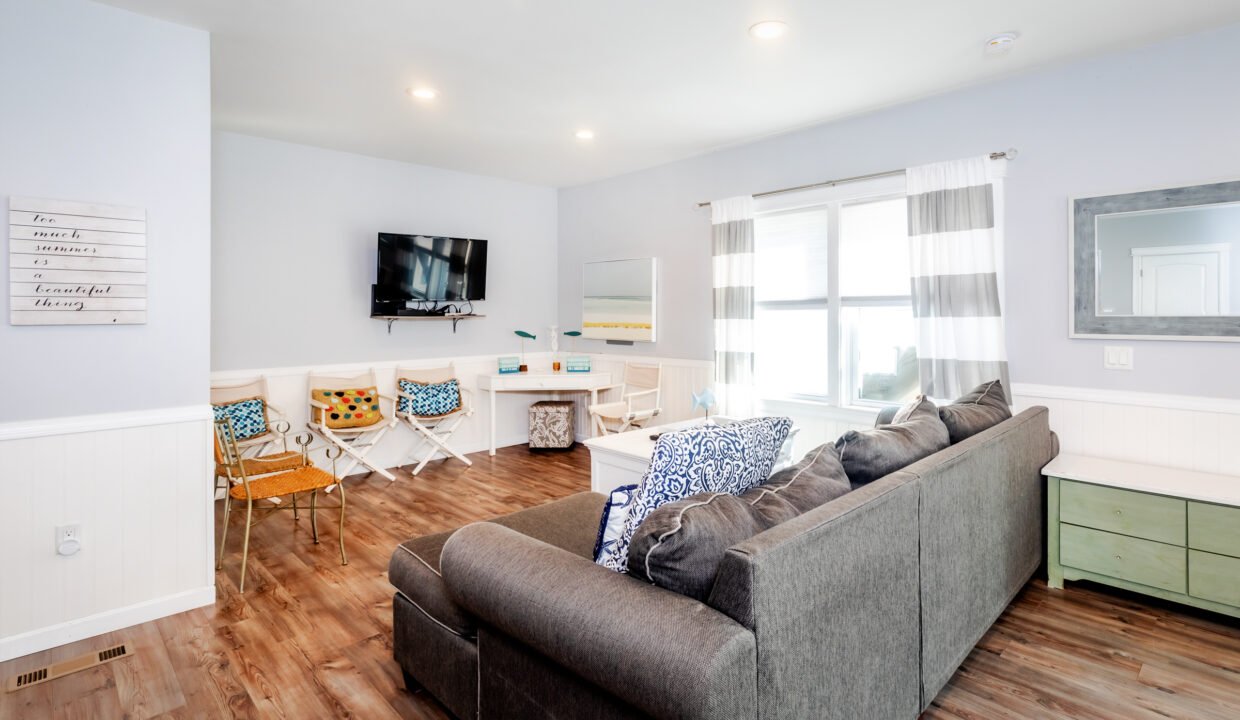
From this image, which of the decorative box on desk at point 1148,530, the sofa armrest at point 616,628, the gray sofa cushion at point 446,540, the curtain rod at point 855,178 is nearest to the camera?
the sofa armrest at point 616,628

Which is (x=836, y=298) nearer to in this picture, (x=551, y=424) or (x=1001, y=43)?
(x=1001, y=43)

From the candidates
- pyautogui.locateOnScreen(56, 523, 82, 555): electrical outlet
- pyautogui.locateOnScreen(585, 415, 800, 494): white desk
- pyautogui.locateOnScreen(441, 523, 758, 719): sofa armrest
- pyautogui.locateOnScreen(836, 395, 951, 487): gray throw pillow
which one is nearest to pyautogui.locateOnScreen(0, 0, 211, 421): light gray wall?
pyautogui.locateOnScreen(56, 523, 82, 555): electrical outlet

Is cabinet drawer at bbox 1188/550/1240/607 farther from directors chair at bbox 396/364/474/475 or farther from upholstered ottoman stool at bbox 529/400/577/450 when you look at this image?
directors chair at bbox 396/364/474/475

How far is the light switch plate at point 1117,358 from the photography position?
3154 millimetres

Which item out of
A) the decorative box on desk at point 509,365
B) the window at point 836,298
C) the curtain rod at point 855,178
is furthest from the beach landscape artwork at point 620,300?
the curtain rod at point 855,178

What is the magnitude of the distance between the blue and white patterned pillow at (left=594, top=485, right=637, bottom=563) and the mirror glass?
2893 millimetres

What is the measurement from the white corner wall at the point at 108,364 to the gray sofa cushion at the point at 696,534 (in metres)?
2.44

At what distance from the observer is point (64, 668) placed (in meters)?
2.39

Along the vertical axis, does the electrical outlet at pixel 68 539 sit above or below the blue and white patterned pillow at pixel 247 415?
below

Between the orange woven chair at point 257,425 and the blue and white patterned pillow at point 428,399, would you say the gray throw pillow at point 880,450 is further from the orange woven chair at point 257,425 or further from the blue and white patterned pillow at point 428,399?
the blue and white patterned pillow at point 428,399

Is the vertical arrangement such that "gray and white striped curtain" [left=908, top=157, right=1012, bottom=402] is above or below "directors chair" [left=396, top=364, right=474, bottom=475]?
above

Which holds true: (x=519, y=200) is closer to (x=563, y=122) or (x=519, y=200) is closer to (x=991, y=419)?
(x=563, y=122)

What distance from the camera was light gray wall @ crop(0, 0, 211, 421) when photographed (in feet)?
8.11

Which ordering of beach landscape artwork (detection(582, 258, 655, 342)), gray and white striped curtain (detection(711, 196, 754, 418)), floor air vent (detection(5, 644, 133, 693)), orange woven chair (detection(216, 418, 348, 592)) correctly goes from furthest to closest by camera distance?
beach landscape artwork (detection(582, 258, 655, 342))
gray and white striped curtain (detection(711, 196, 754, 418))
orange woven chair (detection(216, 418, 348, 592))
floor air vent (detection(5, 644, 133, 693))
